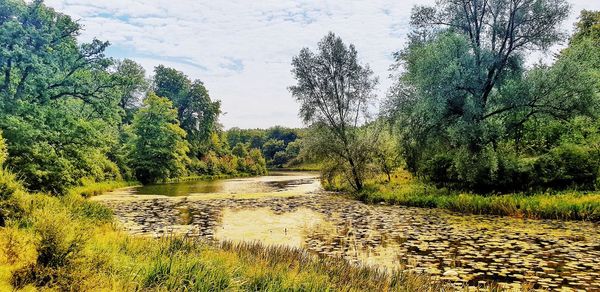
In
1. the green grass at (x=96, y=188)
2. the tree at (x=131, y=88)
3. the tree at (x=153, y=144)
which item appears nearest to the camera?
the green grass at (x=96, y=188)

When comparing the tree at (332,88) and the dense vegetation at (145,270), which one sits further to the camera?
the tree at (332,88)

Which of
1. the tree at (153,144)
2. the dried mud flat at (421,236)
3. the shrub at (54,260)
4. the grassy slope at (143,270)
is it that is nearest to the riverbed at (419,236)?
the dried mud flat at (421,236)

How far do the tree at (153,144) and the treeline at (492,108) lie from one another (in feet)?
81.0

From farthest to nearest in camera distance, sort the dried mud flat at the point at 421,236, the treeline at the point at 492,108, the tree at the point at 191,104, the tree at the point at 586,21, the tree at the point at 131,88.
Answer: the tree at the point at 191,104
the tree at the point at 131,88
the tree at the point at 586,21
the treeline at the point at 492,108
the dried mud flat at the point at 421,236

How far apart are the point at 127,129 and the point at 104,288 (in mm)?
48704

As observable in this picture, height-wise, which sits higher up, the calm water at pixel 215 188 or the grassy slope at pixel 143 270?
the grassy slope at pixel 143 270

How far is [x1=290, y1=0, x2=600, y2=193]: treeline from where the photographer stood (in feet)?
57.5

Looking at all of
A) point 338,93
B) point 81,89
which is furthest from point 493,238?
point 81,89

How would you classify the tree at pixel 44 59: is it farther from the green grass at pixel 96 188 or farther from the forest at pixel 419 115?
the green grass at pixel 96 188

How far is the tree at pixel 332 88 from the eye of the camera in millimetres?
26906

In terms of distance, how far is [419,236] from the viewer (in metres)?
11.2

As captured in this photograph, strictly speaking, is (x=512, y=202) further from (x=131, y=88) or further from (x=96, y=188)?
(x=131, y=88)

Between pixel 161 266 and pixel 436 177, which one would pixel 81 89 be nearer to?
pixel 161 266

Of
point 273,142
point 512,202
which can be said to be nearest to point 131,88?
point 512,202
